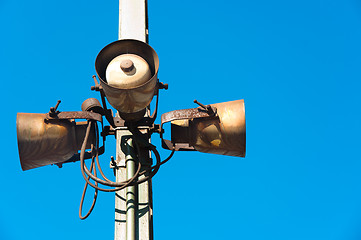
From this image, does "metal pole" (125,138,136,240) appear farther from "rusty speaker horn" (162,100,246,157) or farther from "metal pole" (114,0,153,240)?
"rusty speaker horn" (162,100,246,157)

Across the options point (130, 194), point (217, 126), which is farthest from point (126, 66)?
point (130, 194)

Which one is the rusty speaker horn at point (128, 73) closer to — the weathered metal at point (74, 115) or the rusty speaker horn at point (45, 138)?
the weathered metal at point (74, 115)

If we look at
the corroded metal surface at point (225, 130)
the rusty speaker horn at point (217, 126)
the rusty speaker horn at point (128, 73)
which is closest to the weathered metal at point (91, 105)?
the rusty speaker horn at point (128, 73)

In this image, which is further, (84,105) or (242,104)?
(84,105)

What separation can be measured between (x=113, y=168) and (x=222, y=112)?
1037 mm

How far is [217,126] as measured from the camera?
3027 millimetres

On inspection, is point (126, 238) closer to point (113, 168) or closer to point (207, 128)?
point (113, 168)

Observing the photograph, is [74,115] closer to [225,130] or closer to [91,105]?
[91,105]

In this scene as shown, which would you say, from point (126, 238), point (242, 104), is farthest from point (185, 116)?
point (126, 238)

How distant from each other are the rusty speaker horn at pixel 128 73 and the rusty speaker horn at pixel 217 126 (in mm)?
337

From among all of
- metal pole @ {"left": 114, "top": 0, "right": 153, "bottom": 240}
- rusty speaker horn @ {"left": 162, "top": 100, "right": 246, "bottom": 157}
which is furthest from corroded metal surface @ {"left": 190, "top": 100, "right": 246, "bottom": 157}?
metal pole @ {"left": 114, "top": 0, "right": 153, "bottom": 240}

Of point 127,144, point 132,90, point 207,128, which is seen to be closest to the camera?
point 132,90

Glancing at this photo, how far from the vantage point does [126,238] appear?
9.80ft

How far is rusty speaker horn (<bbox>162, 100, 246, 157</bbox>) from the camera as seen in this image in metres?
2.97
